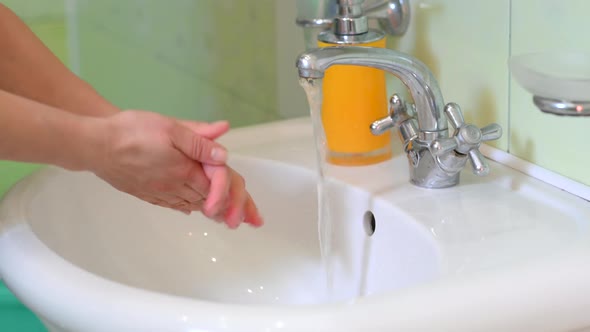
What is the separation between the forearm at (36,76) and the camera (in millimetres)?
789

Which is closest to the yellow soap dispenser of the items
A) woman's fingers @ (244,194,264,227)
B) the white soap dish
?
woman's fingers @ (244,194,264,227)

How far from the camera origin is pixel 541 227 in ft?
2.24

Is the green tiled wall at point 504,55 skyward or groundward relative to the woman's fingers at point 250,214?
skyward

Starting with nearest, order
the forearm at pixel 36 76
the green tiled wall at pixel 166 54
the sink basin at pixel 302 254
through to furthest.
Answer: the sink basin at pixel 302 254, the forearm at pixel 36 76, the green tiled wall at pixel 166 54

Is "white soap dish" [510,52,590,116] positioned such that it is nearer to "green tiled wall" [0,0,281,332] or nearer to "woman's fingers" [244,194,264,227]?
"woman's fingers" [244,194,264,227]

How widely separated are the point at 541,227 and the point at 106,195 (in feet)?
1.49

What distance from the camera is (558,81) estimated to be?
0.57 metres

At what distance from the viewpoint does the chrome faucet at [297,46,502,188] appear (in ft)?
2.35


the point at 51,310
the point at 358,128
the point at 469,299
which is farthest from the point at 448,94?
the point at 51,310

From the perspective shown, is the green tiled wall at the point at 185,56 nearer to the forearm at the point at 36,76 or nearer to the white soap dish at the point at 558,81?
the forearm at the point at 36,76

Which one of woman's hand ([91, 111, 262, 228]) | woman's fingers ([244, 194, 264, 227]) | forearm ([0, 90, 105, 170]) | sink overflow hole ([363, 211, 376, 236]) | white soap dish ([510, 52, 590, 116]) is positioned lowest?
sink overflow hole ([363, 211, 376, 236])

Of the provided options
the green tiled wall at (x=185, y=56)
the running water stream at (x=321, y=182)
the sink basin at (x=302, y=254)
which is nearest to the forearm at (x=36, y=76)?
the sink basin at (x=302, y=254)

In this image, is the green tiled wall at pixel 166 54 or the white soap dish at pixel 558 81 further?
the green tiled wall at pixel 166 54

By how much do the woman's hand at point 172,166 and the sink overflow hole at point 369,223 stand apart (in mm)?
111
